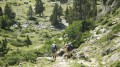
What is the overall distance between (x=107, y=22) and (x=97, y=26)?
3714mm

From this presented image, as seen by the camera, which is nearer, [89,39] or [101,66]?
[101,66]

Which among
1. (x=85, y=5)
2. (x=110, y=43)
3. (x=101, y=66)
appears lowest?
(x=101, y=66)

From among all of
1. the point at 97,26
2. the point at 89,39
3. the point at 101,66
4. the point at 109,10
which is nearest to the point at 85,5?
the point at 109,10

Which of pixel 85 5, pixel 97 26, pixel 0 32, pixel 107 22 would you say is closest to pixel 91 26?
pixel 97 26

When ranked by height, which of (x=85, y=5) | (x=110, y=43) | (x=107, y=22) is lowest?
(x=110, y=43)

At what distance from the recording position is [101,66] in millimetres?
35000

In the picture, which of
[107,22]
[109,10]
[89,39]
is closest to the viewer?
[89,39]

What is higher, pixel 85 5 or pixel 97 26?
pixel 85 5

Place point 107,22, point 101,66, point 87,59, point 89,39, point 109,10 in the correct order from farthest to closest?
point 109,10 < point 107,22 < point 89,39 < point 87,59 < point 101,66

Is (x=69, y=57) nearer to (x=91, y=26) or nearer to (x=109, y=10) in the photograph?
(x=91, y=26)

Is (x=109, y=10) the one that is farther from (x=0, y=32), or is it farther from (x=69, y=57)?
(x=0, y=32)

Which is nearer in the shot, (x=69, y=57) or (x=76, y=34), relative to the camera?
(x=69, y=57)

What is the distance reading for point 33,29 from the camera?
13712cm

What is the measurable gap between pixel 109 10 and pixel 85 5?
28.4 m
